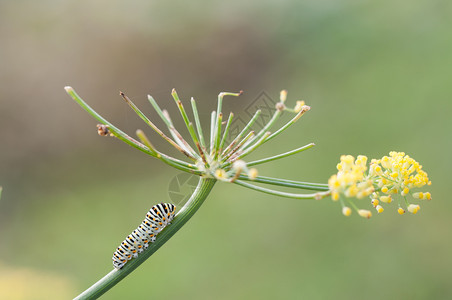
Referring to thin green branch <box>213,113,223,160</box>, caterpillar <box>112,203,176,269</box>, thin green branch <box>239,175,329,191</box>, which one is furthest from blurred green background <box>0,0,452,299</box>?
thin green branch <box>239,175,329,191</box>

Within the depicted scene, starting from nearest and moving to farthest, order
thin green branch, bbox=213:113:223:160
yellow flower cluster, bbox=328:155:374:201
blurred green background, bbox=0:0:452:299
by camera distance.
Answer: yellow flower cluster, bbox=328:155:374:201 < thin green branch, bbox=213:113:223:160 < blurred green background, bbox=0:0:452:299

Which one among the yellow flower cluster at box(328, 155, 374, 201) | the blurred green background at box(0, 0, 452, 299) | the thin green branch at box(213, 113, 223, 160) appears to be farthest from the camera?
the blurred green background at box(0, 0, 452, 299)

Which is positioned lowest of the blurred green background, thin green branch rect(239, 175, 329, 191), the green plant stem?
the green plant stem

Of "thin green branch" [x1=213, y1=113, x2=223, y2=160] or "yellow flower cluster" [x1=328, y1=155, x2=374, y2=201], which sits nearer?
"yellow flower cluster" [x1=328, y1=155, x2=374, y2=201]

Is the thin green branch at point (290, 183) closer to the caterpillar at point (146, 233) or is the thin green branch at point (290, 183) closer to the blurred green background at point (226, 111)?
the caterpillar at point (146, 233)

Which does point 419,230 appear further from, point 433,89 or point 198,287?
point 198,287

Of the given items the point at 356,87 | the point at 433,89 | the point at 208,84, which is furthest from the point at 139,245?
the point at 208,84

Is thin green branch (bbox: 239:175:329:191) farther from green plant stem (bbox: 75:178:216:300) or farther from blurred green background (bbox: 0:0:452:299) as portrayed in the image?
blurred green background (bbox: 0:0:452:299)
